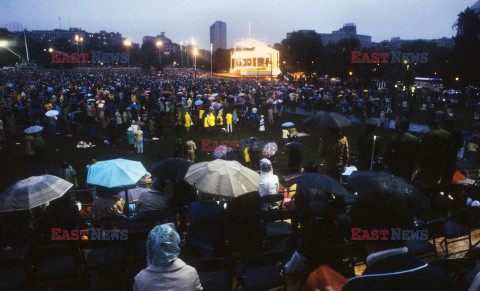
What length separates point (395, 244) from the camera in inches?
75.5

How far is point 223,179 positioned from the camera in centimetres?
498

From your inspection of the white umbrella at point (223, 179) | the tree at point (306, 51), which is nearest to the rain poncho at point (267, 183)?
the white umbrella at point (223, 179)

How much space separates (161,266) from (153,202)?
290 centimetres

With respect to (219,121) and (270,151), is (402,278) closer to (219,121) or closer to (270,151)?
(270,151)

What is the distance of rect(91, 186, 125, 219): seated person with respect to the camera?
17.4ft

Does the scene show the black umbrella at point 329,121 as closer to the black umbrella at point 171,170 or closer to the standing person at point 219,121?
the black umbrella at point 171,170

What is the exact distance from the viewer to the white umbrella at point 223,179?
4785 millimetres

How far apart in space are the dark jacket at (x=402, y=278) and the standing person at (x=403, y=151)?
5207 millimetres

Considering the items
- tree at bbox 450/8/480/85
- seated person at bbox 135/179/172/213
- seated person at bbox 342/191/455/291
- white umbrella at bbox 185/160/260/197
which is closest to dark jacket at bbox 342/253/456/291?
seated person at bbox 342/191/455/291

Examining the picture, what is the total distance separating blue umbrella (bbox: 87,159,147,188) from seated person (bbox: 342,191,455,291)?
469cm

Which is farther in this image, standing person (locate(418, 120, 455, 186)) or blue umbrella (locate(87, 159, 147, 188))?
standing person (locate(418, 120, 455, 186))

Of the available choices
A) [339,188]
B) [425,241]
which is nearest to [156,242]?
[339,188]

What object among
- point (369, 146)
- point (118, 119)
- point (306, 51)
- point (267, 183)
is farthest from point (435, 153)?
point (306, 51)

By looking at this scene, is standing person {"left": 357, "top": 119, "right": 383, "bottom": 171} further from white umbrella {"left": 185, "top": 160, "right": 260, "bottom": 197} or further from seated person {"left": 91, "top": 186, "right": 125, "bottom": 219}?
seated person {"left": 91, "top": 186, "right": 125, "bottom": 219}
